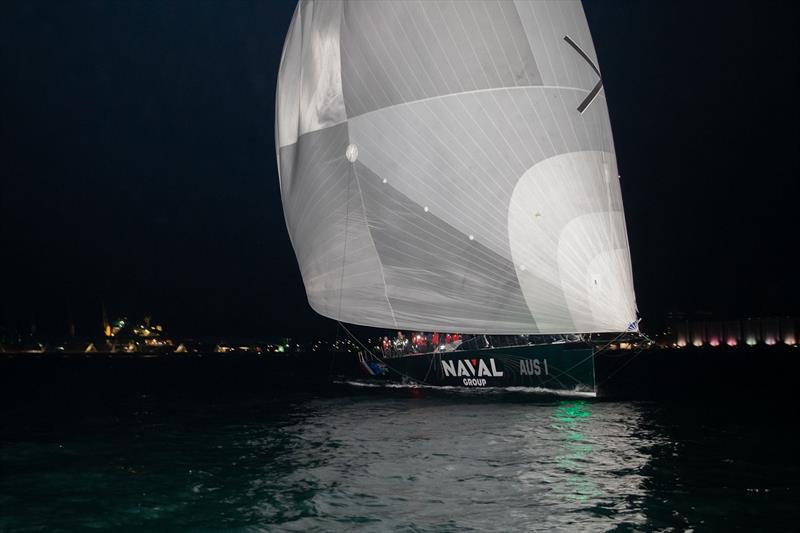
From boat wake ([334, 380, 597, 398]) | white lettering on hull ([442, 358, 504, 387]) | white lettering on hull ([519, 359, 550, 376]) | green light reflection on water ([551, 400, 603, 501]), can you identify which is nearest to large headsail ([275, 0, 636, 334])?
green light reflection on water ([551, 400, 603, 501])

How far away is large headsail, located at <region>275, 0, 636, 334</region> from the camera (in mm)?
18031

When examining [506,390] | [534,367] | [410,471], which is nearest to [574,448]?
[410,471]

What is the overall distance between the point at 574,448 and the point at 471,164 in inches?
294

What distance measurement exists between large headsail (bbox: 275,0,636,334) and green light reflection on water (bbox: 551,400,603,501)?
8.20ft

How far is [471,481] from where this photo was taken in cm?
1117

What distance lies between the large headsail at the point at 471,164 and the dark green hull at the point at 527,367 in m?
4.62

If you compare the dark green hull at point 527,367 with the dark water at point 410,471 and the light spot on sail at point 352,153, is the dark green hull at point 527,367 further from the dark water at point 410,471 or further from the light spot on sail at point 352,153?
the light spot on sail at point 352,153

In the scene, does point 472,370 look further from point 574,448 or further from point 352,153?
point 574,448

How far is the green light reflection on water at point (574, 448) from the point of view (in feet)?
35.0

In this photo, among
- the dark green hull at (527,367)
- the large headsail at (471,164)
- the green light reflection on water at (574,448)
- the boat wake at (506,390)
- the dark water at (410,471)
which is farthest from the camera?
the boat wake at (506,390)

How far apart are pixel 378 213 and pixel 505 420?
6.47 m

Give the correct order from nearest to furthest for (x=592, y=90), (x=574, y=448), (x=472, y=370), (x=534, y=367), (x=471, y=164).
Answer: (x=574, y=448)
(x=471, y=164)
(x=592, y=90)
(x=534, y=367)
(x=472, y=370)

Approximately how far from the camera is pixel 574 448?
571 inches

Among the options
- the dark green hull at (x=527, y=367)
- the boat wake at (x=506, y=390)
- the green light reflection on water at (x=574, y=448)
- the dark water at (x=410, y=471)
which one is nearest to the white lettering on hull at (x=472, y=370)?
the dark green hull at (x=527, y=367)
